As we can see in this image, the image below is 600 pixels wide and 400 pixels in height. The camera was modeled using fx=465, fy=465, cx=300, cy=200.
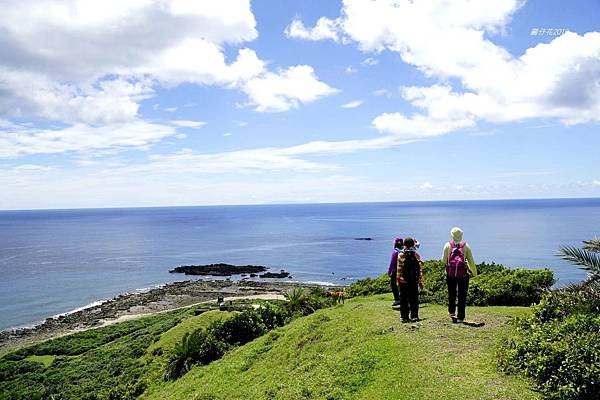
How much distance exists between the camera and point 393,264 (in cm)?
1356

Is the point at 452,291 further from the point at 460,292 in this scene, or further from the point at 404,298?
the point at 404,298

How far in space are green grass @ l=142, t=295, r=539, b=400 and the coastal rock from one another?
61120mm

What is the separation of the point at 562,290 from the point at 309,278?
204ft

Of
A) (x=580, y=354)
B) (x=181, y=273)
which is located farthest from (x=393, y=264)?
(x=181, y=273)

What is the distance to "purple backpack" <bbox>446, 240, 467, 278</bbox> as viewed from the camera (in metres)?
11.5

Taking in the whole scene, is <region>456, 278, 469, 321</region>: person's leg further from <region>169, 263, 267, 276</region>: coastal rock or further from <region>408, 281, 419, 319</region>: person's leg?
<region>169, 263, 267, 276</region>: coastal rock

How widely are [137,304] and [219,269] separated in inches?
949

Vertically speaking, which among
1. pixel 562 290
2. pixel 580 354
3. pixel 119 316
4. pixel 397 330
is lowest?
pixel 119 316

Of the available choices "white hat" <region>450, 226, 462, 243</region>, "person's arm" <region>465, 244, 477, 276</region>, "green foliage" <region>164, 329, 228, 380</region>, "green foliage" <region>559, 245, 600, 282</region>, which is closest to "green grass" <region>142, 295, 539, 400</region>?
"green foliage" <region>164, 329, 228, 380</region>

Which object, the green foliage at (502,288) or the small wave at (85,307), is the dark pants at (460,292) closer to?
the green foliage at (502,288)

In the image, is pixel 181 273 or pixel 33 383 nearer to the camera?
pixel 33 383

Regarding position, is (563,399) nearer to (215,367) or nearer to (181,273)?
(215,367)

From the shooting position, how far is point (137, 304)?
5559 centimetres

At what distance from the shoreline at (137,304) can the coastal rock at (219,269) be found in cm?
682
